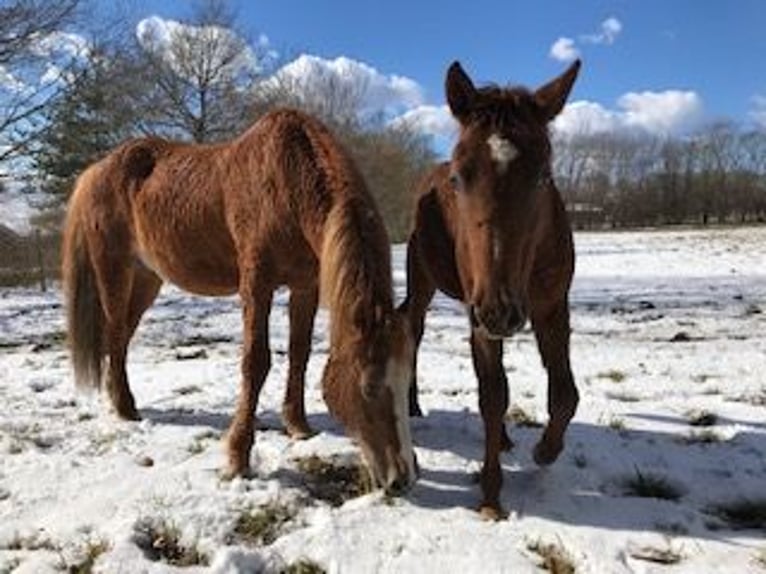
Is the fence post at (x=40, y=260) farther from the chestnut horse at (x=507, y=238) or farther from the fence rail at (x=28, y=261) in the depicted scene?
the chestnut horse at (x=507, y=238)

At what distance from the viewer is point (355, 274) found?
3992 mm

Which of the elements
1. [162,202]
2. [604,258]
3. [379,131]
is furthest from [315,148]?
[379,131]

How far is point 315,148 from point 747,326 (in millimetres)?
6598

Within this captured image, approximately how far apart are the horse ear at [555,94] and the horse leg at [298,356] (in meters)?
2.00

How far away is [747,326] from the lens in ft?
30.7

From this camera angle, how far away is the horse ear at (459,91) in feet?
12.2

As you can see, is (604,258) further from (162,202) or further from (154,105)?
(162,202)

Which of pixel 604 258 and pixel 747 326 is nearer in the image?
pixel 747 326

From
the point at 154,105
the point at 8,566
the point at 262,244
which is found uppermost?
the point at 154,105

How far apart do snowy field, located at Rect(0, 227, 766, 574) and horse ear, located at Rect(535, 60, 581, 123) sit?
6.15 feet

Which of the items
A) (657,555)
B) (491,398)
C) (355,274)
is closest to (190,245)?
(355,274)

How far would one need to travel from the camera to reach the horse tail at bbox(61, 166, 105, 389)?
6.27 m

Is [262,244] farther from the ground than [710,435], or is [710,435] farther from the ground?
[262,244]

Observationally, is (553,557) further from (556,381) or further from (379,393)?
(556,381)
